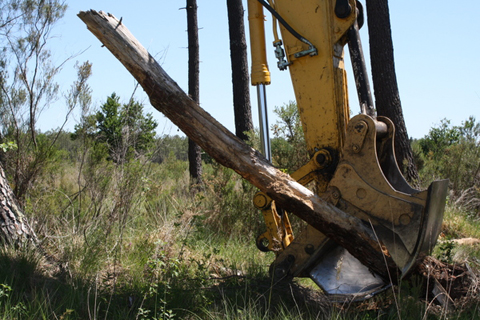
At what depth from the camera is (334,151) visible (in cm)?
389

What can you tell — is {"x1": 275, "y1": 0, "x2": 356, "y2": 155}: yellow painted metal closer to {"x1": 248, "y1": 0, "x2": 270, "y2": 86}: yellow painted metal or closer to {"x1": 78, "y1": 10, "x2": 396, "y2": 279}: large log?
{"x1": 248, "y1": 0, "x2": 270, "y2": 86}: yellow painted metal

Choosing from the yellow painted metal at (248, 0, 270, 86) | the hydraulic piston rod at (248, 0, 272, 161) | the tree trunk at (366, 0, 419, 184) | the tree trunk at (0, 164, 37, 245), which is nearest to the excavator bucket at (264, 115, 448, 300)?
the hydraulic piston rod at (248, 0, 272, 161)

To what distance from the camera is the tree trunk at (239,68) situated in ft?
31.4

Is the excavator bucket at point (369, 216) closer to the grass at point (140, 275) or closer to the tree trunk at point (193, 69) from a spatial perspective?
the grass at point (140, 275)

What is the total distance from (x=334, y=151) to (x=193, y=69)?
27.6 ft

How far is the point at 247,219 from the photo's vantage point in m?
6.58

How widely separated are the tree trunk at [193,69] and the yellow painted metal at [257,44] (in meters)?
7.34

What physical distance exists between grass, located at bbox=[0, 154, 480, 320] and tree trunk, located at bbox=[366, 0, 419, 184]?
107 inches

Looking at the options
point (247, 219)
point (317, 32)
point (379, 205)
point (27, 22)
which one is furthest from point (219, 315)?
point (27, 22)

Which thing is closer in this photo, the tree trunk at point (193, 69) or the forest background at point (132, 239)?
the forest background at point (132, 239)

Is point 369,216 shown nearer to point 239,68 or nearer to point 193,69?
point 239,68

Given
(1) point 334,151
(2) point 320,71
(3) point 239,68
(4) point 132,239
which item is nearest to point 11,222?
(4) point 132,239

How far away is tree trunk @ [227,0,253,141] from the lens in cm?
959

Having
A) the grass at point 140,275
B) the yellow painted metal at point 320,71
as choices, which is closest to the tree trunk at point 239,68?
the grass at point 140,275
